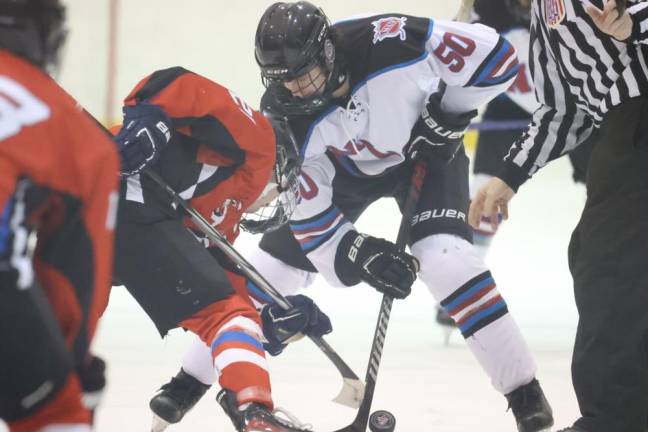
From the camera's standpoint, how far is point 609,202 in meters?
Answer: 1.71

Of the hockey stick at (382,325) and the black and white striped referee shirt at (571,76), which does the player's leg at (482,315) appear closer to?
the hockey stick at (382,325)

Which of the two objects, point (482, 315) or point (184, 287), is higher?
point (184, 287)

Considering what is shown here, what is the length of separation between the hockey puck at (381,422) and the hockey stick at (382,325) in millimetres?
41

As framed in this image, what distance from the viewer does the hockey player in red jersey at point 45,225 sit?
1141 millimetres

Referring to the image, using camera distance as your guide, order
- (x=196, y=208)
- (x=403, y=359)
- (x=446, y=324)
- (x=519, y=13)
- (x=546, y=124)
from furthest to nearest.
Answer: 1. (x=519, y=13)
2. (x=446, y=324)
3. (x=403, y=359)
4. (x=196, y=208)
5. (x=546, y=124)

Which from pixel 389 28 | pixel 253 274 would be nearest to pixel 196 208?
pixel 253 274

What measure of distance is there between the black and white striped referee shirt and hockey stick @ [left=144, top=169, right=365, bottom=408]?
2.15 feet

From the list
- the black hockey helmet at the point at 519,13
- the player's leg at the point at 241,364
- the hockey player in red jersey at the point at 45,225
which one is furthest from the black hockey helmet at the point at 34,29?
the black hockey helmet at the point at 519,13

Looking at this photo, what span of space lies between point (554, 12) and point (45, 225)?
0.97m

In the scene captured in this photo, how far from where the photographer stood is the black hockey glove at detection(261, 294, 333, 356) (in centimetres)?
257

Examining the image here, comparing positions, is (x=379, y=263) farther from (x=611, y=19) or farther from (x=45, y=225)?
(x=45, y=225)

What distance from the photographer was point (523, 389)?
8.29 ft

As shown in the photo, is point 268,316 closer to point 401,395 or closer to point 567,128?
point 401,395

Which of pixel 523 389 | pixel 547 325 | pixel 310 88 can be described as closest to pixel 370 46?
pixel 310 88
